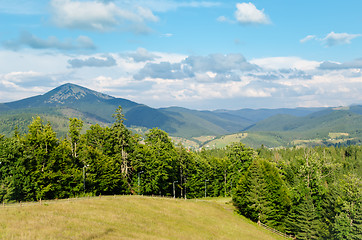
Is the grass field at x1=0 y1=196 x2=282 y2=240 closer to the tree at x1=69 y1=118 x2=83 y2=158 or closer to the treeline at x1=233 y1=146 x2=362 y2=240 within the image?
the treeline at x1=233 y1=146 x2=362 y2=240

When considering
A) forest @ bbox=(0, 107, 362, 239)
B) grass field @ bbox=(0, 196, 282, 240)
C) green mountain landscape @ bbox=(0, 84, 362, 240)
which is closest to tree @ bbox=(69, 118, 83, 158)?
forest @ bbox=(0, 107, 362, 239)

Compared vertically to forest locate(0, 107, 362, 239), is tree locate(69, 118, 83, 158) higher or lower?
higher

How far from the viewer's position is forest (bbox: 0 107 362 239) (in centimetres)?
6003

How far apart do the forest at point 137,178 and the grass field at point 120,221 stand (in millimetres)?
9895

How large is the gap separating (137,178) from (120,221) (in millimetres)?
37048

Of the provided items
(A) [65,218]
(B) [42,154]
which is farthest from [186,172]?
(A) [65,218]

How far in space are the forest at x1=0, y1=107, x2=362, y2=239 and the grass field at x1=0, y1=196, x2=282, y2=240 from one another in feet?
32.5

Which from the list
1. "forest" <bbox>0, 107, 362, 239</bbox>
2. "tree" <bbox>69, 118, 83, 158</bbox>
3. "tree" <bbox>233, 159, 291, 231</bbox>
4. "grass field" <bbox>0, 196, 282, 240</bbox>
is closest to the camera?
"grass field" <bbox>0, 196, 282, 240</bbox>

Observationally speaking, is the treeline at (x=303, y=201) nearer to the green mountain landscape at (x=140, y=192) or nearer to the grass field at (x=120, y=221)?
the green mountain landscape at (x=140, y=192)

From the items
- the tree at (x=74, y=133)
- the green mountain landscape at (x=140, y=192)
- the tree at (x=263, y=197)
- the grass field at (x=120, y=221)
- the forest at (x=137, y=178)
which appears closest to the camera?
the grass field at (x=120, y=221)

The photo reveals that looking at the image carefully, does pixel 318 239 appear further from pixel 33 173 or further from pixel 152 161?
pixel 33 173

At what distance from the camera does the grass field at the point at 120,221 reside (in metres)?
34.5

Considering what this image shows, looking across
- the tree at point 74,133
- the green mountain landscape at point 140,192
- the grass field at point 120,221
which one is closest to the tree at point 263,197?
the green mountain landscape at point 140,192

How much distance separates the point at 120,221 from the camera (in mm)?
45375
